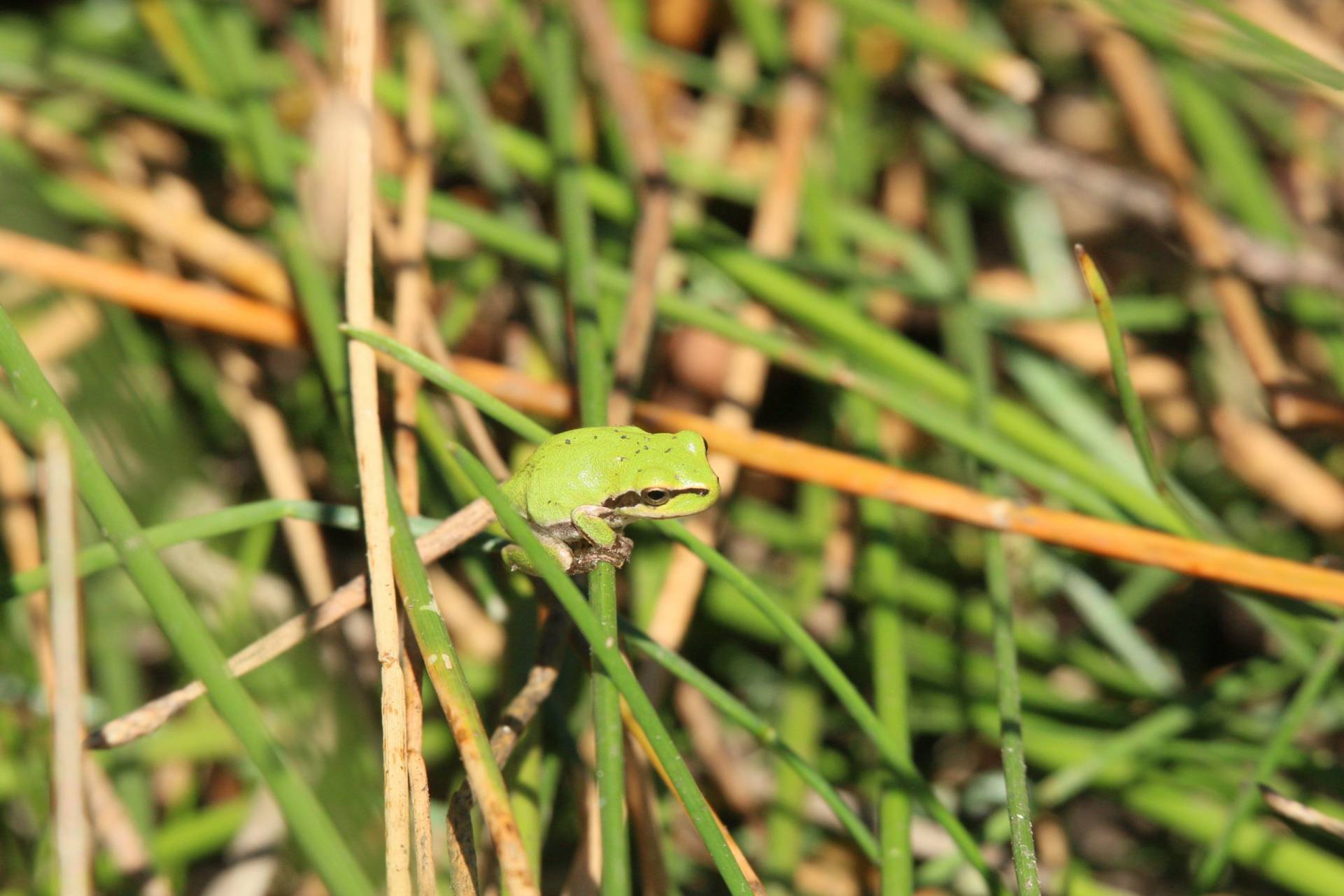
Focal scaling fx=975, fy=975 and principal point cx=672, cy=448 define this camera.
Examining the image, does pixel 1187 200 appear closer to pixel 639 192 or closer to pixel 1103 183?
pixel 1103 183

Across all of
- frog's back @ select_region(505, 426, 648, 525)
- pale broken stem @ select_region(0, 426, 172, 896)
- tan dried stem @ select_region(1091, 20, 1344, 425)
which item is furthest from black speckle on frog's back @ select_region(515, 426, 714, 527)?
tan dried stem @ select_region(1091, 20, 1344, 425)

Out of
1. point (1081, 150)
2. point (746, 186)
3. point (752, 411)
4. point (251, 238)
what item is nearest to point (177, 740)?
point (251, 238)

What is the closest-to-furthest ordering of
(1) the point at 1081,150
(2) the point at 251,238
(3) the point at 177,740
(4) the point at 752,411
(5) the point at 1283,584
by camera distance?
(5) the point at 1283,584
(3) the point at 177,740
(4) the point at 752,411
(2) the point at 251,238
(1) the point at 1081,150

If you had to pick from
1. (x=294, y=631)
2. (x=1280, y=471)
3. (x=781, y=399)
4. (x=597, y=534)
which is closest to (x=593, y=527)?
(x=597, y=534)

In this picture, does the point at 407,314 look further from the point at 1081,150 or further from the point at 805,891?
the point at 1081,150

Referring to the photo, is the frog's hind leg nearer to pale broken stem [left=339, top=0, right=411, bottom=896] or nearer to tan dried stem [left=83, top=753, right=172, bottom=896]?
pale broken stem [left=339, top=0, right=411, bottom=896]

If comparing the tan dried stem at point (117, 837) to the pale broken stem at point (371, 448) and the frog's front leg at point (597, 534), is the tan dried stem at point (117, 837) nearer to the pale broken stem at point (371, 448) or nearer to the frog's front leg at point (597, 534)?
the pale broken stem at point (371, 448)

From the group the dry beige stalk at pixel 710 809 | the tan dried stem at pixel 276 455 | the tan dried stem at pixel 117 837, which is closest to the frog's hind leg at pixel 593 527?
the dry beige stalk at pixel 710 809
